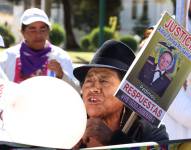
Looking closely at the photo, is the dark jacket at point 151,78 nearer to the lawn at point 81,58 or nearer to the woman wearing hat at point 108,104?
the woman wearing hat at point 108,104

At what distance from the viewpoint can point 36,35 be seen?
4910mm

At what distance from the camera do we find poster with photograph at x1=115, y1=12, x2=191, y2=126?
2.10 m

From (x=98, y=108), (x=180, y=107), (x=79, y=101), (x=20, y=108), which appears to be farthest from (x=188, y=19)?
(x=20, y=108)

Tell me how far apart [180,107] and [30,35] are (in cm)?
224

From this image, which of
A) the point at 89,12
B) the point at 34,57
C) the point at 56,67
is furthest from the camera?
the point at 89,12

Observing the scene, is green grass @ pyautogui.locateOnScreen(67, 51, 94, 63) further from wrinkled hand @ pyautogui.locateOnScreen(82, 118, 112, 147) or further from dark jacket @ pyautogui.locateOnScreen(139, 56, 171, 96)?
dark jacket @ pyautogui.locateOnScreen(139, 56, 171, 96)

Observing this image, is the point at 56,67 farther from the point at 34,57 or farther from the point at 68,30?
the point at 68,30

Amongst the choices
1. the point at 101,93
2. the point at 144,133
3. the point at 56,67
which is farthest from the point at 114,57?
the point at 56,67

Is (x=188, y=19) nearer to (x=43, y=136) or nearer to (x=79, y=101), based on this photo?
(x=79, y=101)

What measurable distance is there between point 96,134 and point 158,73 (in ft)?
1.21

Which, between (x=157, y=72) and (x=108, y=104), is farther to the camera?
(x=108, y=104)

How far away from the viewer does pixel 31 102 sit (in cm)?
195

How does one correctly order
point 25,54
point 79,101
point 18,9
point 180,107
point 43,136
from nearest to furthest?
point 43,136, point 79,101, point 180,107, point 25,54, point 18,9

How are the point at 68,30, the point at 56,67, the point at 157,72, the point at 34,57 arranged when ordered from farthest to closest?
the point at 68,30 < the point at 34,57 < the point at 56,67 < the point at 157,72
